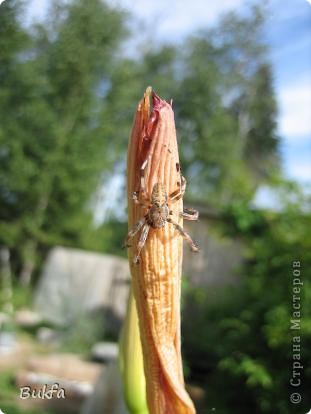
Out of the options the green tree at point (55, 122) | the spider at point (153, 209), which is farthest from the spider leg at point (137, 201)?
the green tree at point (55, 122)

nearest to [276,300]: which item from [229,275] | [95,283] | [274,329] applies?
[274,329]

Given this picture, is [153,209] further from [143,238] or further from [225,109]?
[225,109]

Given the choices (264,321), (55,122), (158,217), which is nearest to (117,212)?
(55,122)

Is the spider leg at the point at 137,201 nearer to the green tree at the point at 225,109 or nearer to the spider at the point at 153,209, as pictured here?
the spider at the point at 153,209

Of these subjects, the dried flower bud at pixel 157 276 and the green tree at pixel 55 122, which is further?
the green tree at pixel 55 122

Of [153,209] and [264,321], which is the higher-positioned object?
[264,321]

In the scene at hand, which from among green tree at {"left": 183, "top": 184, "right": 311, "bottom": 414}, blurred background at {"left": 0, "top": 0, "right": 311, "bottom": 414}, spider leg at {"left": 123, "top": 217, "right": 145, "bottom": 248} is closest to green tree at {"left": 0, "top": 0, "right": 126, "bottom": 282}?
blurred background at {"left": 0, "top": 0, "right": 311, "bottom": 414}

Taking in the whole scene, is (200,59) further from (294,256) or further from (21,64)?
(294,256)

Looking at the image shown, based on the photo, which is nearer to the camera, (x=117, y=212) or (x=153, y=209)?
(x=153, y=209)

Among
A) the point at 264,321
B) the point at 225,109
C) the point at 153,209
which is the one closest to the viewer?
the point at 153,209
